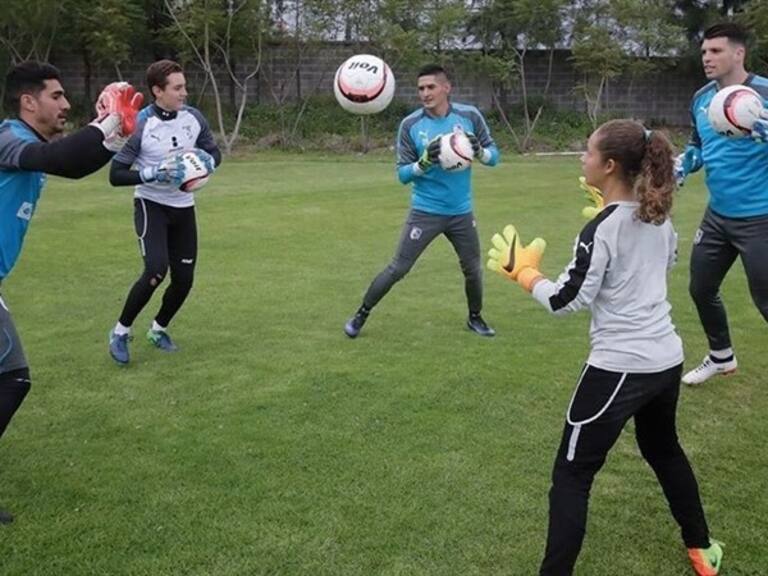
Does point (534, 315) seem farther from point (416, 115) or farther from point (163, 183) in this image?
point (163, 183)

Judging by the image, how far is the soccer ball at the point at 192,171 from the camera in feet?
17.6

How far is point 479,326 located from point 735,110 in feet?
9.49

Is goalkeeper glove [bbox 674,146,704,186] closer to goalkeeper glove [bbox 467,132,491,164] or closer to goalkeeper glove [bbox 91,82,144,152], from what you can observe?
goalkeeper glove [bbox 467,132,491,164]

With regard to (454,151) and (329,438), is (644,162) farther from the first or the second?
(454,151)

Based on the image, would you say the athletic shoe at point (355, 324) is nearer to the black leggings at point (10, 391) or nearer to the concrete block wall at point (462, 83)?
the black leggings at point (10, 391)

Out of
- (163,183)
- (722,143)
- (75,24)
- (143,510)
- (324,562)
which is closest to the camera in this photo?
(324,562)

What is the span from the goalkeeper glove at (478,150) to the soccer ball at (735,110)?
1.87 meters

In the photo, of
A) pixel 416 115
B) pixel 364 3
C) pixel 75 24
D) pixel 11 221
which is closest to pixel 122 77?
pixel 75 24

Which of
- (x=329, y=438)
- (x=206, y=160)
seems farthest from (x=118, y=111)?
(x=329, y=438)

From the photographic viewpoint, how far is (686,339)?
22.2 feet

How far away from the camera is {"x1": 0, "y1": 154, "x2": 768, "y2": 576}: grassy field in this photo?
350 cm

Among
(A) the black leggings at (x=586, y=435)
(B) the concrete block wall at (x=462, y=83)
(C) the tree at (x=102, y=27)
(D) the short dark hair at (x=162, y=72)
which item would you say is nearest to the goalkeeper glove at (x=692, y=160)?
(A) the black leggings at (x=586, y=435)

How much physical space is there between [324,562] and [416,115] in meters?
4.08

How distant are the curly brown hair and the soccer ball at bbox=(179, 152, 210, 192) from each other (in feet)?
10.3
